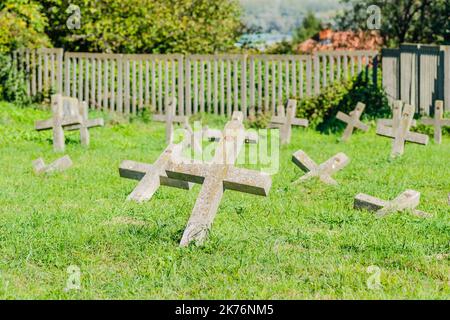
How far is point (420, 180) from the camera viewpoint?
9156 millimetres

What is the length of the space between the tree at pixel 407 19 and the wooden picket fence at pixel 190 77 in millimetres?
5455

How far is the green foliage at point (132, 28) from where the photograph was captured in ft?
64.3

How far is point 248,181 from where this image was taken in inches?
226

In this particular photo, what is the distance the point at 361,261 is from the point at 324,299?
94 cm

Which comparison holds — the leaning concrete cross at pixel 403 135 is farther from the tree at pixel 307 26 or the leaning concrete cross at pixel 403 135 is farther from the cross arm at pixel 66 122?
the tree at pixel 307 26

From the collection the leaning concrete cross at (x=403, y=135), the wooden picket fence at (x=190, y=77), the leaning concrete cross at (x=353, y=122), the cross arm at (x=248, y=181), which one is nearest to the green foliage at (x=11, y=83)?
the wooden picket fence at (x=190, y=77)

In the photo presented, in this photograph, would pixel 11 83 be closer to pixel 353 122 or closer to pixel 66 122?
pixel 66 122

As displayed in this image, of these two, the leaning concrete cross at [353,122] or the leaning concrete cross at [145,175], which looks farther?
the leaning concrete cross at [353,122]

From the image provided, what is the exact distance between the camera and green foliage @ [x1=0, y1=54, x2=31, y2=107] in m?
18.5

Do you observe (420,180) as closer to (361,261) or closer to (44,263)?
A: (361,261)

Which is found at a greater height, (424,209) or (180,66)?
(180,66)

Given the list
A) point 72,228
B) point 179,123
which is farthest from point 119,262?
point 179,123

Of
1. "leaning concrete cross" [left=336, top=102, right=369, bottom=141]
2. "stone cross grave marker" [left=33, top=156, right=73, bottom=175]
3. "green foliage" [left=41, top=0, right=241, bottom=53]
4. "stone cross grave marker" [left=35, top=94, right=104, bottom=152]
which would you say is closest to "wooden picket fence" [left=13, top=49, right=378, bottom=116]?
"green foliage" [left=41, top=0, right=241, bottom=53]

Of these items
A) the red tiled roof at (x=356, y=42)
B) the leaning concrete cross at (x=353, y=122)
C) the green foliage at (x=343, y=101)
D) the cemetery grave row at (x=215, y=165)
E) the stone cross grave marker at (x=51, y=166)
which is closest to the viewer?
the cemetery grave row at (x=215, y=165)
